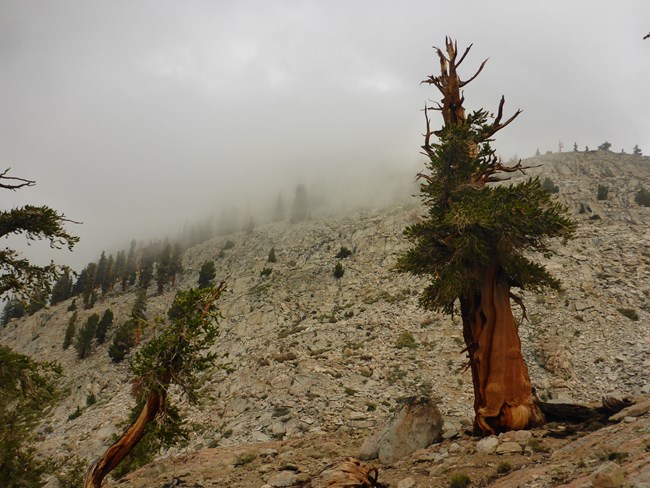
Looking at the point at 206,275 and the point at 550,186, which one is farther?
the point at 206,275

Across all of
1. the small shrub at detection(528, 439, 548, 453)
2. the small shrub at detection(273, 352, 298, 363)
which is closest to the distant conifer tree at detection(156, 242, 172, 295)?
the small shrub at detection(273, 352, 298, 363)

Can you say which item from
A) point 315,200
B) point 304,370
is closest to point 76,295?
point 315,200

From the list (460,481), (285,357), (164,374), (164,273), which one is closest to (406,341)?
(285,357)

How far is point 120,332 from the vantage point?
39.3 m

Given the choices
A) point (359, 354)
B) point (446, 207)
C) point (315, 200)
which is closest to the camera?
point (446, 207)

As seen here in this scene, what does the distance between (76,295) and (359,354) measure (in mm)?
72033

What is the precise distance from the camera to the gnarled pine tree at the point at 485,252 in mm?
9680

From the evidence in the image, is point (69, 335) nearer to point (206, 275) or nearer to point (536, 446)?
point (206, 275)

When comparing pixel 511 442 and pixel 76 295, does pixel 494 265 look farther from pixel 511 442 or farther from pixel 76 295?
Result: pixel 76 295

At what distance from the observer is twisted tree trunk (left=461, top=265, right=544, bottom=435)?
9.45m

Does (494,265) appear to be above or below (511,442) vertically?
above

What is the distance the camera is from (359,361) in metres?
22.8

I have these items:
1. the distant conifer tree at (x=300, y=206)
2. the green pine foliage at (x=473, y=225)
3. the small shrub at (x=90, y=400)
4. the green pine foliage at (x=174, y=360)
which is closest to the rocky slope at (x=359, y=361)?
the small shrub at (x=90, y=400)

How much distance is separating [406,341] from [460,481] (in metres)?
18.3
